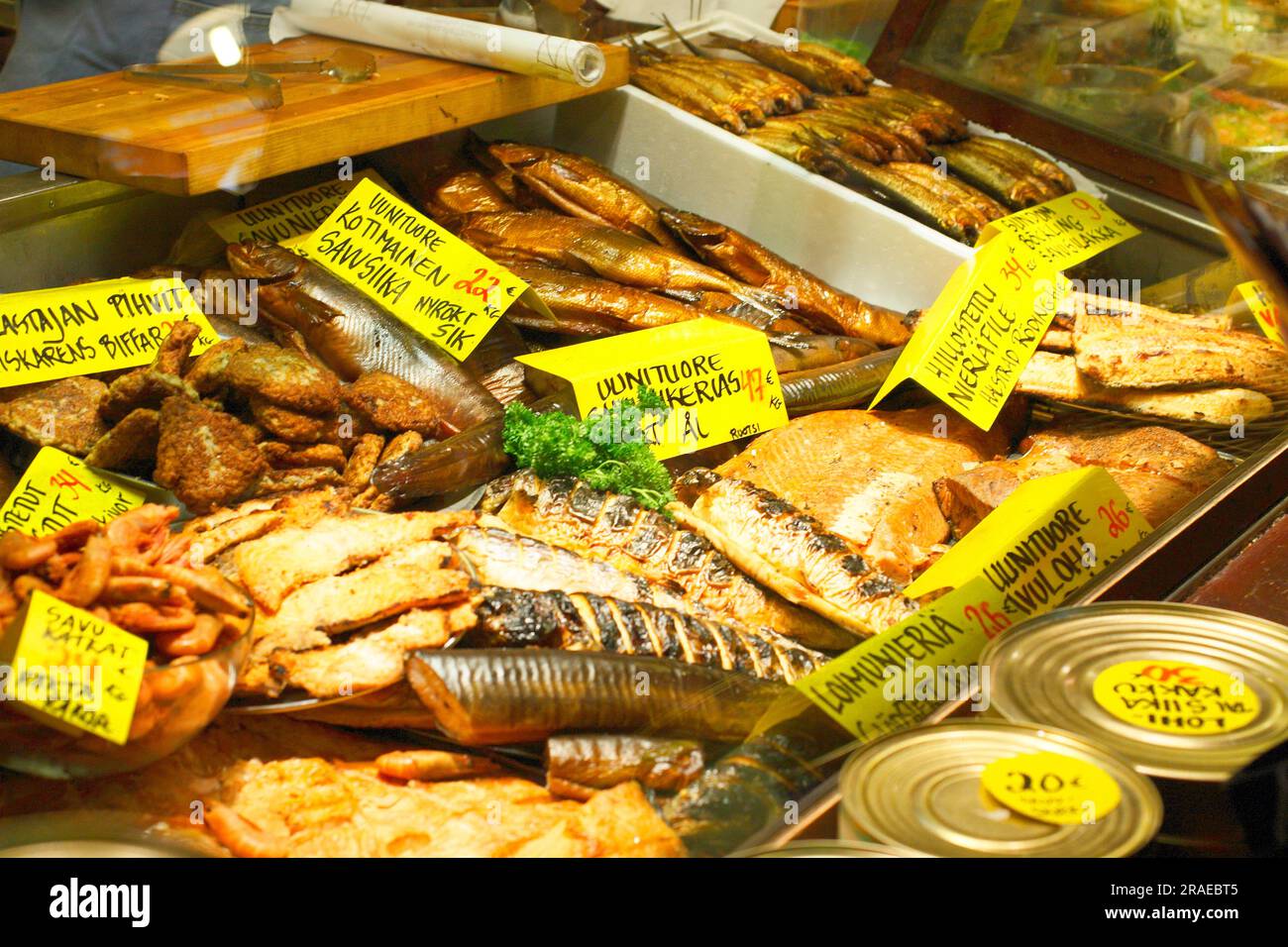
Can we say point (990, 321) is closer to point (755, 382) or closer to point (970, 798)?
point (755, 382)

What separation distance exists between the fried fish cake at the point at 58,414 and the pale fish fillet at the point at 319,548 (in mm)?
648

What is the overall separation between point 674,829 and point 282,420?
1.50 m

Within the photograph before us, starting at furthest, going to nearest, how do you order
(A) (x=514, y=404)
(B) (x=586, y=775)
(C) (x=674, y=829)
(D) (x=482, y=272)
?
(D) (x=482, y=272), (A) (x=514, y=404), (B) (x=586, y=775), (C) (x=674, y=829)

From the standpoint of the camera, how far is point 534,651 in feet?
6.89

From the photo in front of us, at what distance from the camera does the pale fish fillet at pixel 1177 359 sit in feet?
11.0

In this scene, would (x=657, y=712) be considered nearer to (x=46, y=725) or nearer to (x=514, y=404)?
(x=46, y=725)

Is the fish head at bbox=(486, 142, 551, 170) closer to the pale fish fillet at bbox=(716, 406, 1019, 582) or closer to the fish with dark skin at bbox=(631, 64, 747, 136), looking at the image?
the fish with dark skin at bbox=(631, 64, 747, 136)

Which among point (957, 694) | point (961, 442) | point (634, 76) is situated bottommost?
point (961, 442)

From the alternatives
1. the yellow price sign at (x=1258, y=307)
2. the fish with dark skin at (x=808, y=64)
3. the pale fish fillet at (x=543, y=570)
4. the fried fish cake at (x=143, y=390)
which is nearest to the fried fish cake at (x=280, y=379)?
the fried fish cake at (x=143, y=390)

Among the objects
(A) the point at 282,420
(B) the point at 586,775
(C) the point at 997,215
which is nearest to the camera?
(B) the point at 586,775

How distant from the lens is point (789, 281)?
4.01 metres

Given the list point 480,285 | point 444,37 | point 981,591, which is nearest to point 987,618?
point 981,591

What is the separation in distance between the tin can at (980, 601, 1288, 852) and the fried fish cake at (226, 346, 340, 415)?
5.59ft

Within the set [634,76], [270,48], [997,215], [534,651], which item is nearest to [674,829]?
[534,651]
